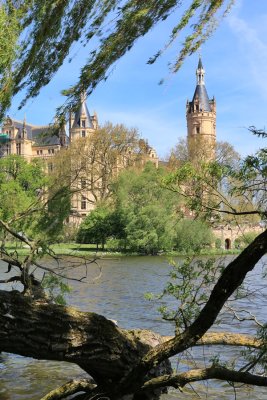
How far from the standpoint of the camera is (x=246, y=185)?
290 cm

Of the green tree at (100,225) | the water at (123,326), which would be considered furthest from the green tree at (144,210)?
the water at (123,326)

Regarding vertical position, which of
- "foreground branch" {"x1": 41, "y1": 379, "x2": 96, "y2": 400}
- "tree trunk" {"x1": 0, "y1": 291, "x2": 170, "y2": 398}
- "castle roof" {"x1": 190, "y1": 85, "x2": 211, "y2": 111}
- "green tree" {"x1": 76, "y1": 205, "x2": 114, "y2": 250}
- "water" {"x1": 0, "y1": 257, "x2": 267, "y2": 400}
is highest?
"castle roof" {"x1": 190, "y1": 85, "x2": 211, "y2": 111}

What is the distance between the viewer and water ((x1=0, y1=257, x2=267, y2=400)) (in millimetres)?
5883

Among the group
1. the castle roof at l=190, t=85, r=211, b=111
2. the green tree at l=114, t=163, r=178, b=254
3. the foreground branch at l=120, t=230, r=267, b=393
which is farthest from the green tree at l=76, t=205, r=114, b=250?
the castle roof at l=190, t=85, r=211, b=111

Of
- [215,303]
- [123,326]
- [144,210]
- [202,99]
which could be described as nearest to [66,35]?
[215,303]

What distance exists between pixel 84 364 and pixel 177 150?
45472 millimetres

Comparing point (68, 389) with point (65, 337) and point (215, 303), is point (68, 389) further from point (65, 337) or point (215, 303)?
point (215, 303)

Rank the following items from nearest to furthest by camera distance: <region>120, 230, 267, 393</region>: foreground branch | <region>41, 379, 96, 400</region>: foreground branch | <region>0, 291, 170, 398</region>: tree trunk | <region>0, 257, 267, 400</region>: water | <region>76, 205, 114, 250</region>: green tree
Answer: <region>120, 230, 267, 393</region>: foreground branch < <region>0, 291, 170, 398</region>: tree trunk < <region>41, 379, 96, 400</region>: foreground branch < <region>0, 257, 267, 400</region>: water < <region>76, 205, 114, 250</region>: green tree

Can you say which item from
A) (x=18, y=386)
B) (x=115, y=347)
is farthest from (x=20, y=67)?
(x=18, y=386)

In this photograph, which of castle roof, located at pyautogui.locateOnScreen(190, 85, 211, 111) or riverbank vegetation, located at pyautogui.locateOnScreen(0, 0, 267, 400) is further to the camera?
castle roof, located at pyautogui.locateOnScreen(190, 85, 211, 111)

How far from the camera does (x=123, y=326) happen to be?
396 inches

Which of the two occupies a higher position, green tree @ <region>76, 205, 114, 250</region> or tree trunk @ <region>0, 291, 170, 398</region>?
green tree @ <region>76, 205, 114, 250</region>

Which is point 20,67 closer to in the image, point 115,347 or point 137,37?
point 137,37

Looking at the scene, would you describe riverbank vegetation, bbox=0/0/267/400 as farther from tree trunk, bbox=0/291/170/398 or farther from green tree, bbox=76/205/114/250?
green tree, bbox=76/205/114/250
